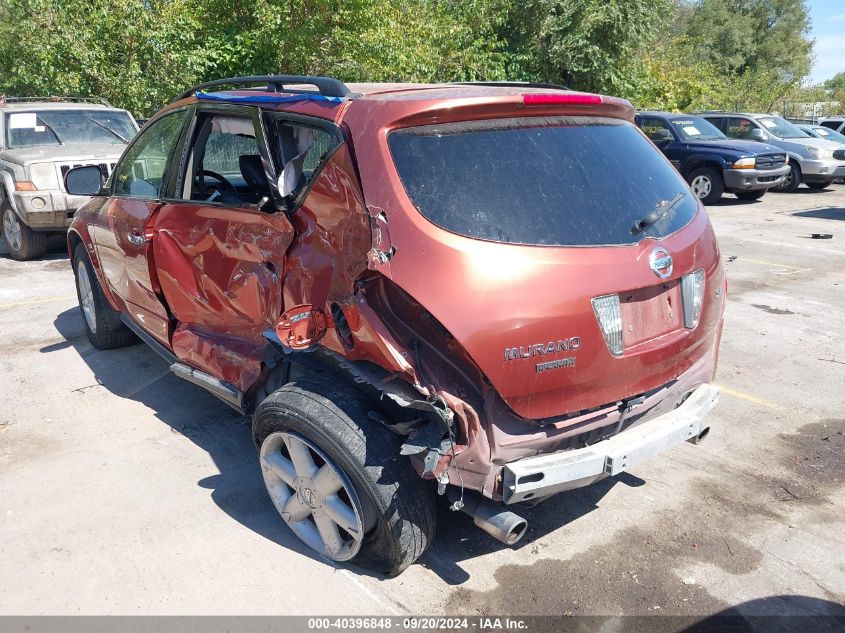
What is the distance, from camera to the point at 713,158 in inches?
593

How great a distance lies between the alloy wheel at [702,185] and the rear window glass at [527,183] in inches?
512

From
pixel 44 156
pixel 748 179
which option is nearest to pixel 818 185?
pixel 748 179

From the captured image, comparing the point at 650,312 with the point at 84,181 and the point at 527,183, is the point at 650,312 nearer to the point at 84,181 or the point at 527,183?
the point at 527,183

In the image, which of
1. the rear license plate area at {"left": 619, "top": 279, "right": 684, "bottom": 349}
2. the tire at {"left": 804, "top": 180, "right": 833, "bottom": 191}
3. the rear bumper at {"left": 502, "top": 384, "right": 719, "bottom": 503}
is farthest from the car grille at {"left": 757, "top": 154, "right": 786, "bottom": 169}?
the rear license plate area at {"left": 619, "top": 279, "right": 684, "bottom": 349}

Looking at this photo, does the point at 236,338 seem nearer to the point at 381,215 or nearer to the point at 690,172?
the point at 381,215

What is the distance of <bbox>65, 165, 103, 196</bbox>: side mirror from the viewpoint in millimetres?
5156

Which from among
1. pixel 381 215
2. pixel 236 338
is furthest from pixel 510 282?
pixel 236 338

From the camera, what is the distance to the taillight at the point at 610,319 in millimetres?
2911

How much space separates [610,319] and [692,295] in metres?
0.57

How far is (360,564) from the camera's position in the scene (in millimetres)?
3189

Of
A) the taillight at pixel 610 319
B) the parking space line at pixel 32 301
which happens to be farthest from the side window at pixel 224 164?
the parking space line at pixel 32 301

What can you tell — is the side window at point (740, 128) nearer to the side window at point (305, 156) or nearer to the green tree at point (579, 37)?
the green tree at point (579, 37)

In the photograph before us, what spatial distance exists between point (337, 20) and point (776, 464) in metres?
11.2

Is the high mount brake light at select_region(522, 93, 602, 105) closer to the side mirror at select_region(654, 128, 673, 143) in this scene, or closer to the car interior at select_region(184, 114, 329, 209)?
the car interior at select_region(184, 114, 329, 209)
